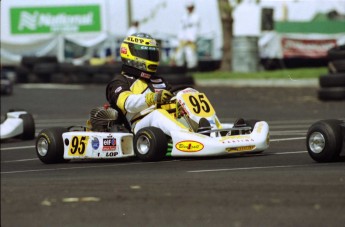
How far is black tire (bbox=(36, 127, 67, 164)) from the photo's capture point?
30.8ft

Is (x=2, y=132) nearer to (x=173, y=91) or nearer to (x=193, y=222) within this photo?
(x=173, y=91)

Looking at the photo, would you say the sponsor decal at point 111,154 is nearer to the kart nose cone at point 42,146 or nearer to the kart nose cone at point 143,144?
the kart nose cone at point 143,144

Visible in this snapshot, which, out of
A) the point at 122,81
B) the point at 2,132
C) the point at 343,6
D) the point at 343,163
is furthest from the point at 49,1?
the point at 343,163

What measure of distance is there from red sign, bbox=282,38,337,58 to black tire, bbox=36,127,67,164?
1806 cm

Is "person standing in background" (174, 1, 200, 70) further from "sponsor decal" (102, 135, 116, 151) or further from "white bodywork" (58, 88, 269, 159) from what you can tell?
"sponsor decal" (102, 135, 116, 151)

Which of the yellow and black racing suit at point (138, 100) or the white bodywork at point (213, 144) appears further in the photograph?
the yellow and black racing suit at point (138, 100)

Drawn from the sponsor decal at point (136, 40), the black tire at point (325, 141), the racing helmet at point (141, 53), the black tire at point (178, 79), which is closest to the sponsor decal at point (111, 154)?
the racing helmet at point (141, 53)

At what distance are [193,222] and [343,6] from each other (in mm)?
24844

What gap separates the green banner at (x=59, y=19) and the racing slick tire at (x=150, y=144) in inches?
774

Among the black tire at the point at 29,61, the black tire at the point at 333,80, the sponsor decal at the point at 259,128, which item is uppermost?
the black tire at the point at 29,61

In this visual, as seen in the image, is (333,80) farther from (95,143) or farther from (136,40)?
(95,143)

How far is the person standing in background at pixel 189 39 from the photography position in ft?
82.2

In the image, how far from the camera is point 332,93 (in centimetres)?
1681

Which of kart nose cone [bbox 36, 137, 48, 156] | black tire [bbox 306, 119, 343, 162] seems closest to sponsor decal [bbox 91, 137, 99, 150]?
kart nose cone [bbox 36, 137, 48, 156]
